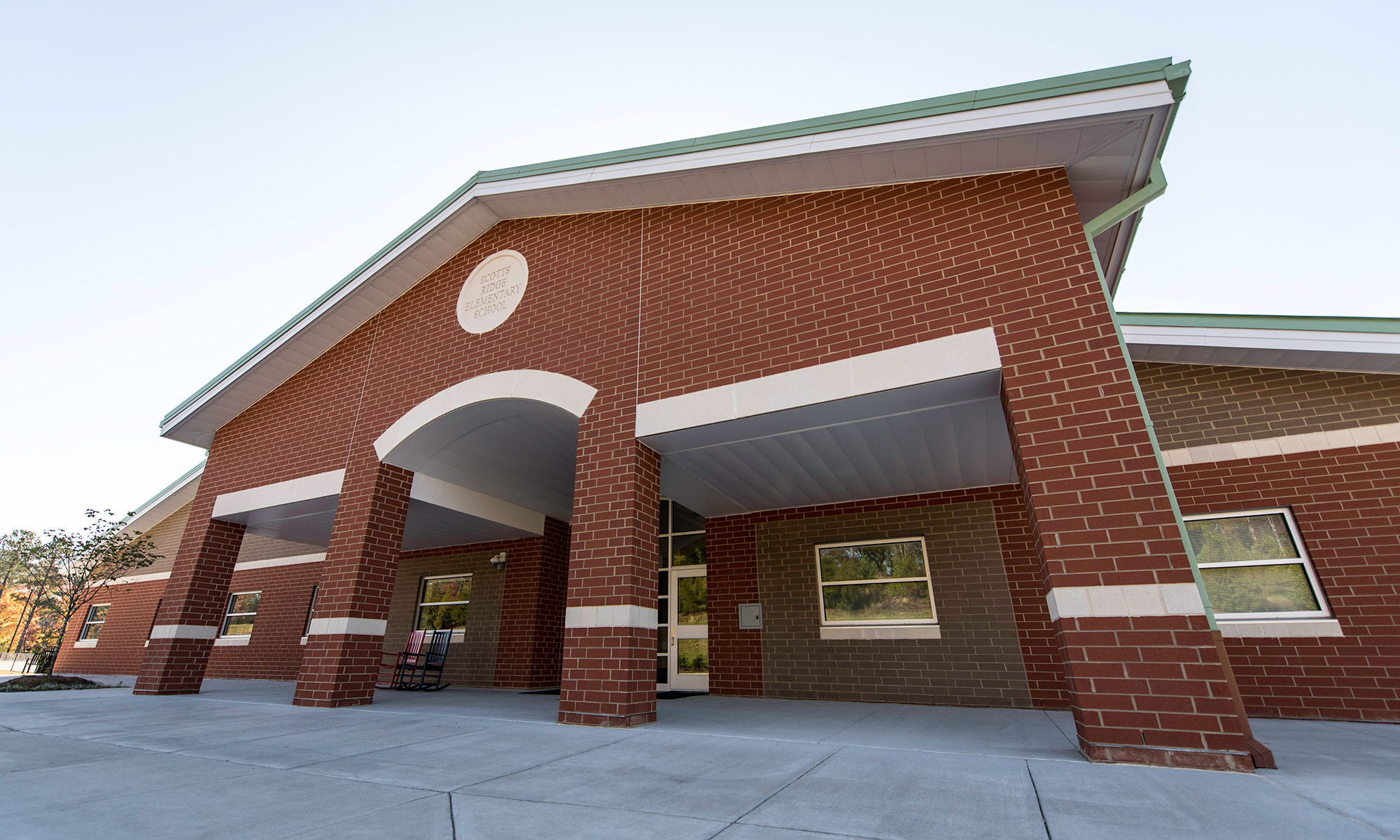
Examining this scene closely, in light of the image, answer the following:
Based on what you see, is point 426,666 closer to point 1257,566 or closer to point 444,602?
point 444,602

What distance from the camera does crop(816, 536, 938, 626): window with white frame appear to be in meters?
9.18

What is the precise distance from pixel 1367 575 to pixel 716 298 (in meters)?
7.74

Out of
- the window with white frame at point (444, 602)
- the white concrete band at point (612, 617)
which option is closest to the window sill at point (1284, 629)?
the white concrete band at point (612, 617)

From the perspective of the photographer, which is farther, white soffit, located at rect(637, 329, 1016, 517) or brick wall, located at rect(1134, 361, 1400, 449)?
brick wall, located at rect(1134, 361, 1400, 449)

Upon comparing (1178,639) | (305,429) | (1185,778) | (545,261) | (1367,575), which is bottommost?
(1185,778)

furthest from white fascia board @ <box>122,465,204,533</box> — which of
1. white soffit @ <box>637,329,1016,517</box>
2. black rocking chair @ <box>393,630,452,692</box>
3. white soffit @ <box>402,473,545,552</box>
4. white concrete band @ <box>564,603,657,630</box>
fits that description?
white concrete band @ <box>564,603,657,630</box>

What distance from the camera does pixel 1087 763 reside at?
391 cm

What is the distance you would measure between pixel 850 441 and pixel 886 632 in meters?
3.61

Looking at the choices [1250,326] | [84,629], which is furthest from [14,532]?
[1250,326]

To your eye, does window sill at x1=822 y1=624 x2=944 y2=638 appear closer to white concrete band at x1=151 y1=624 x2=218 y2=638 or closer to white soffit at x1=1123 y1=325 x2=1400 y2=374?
white soffit at x1=1123 y1=325 x2=1400 y2=374

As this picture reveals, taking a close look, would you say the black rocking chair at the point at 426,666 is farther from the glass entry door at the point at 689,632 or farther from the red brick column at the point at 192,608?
the glass entry door at the point at 689,632

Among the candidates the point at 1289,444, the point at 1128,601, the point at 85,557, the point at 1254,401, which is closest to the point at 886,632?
the point at 1128,601

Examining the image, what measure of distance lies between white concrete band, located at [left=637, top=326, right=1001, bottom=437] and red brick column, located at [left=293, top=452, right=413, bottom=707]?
4342mm

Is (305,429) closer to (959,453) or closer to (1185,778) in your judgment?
(959,453)
